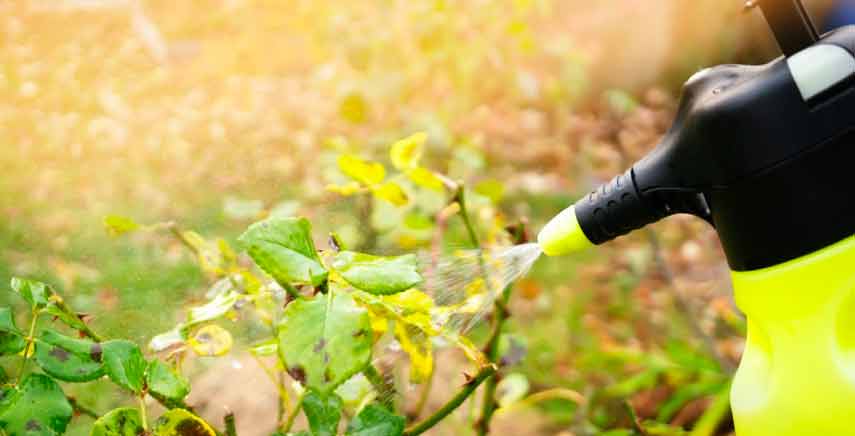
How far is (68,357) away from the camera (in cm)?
55


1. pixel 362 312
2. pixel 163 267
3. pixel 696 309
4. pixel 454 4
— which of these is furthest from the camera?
pixel 454 4

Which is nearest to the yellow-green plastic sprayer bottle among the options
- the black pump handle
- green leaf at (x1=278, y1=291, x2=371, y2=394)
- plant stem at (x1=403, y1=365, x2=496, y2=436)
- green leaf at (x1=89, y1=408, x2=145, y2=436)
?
the black pump handle

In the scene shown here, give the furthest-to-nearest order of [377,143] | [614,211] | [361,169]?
[377,143] < [361,169] < [614,211]

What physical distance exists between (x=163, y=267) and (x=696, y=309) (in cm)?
113

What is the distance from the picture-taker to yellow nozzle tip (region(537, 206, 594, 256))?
0.65 metres

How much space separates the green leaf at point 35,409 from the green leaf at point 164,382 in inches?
2.0

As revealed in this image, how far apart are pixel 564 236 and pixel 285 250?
0.23 metres

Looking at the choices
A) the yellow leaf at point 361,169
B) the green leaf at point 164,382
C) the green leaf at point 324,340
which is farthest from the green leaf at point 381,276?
the yellow leaf at point 361,169

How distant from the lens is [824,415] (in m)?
0.60

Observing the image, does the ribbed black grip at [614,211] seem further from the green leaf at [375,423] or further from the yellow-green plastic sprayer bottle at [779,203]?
the green leaf at [375,423]

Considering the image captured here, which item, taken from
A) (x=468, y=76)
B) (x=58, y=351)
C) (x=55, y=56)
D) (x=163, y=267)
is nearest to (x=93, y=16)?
(x=55, y=56)

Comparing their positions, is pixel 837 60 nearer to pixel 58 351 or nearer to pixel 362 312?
pixel 362 312

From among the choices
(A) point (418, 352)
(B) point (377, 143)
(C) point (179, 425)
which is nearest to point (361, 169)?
(A) point (418, 352)

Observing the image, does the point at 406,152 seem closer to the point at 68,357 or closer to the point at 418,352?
the point at 418,352
